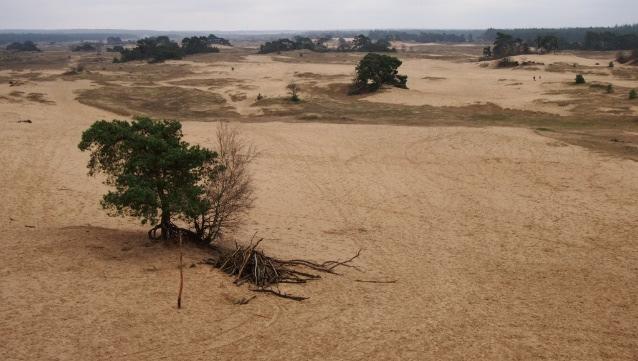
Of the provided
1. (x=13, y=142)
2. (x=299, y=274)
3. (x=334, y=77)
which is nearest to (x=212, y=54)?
(x=334, y=77)

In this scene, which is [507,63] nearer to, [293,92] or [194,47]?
[293,92]

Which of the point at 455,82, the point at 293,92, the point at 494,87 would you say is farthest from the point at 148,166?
the point at 455,82

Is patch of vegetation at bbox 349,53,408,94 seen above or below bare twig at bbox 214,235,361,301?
above

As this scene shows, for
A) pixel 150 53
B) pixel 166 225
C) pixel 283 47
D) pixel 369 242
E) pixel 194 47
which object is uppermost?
pixel 283 47

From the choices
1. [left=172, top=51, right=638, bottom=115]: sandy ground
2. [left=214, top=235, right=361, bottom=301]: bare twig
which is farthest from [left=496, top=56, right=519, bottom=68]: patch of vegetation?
[left=214, top=235, right=361, bottom=301]: bare twig

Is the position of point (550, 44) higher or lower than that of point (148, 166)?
higher

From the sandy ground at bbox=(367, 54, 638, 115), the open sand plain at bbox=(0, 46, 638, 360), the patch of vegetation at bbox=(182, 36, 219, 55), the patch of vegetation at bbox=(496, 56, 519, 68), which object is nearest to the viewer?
the open sand plain at bbox=(0, 46, 638, 360)

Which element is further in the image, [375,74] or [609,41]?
[609,41]

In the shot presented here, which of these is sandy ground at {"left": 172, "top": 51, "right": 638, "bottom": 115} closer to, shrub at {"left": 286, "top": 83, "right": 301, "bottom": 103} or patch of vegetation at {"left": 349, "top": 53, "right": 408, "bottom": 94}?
shrub at {"left": 286, "top": 83, "right": 301, "bottom": 103}
